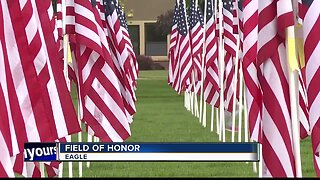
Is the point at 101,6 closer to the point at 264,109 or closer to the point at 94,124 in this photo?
the point at 94,124

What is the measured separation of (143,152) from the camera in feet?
27.0

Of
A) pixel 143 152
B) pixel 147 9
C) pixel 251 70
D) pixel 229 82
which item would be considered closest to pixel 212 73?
pixel 229 82

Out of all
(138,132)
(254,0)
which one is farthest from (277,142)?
(138,132)

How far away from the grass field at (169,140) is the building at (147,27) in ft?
169

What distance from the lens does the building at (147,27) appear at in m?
90.9

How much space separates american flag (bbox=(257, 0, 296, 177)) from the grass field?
6.17 meters

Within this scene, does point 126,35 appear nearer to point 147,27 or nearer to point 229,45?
point 229,45

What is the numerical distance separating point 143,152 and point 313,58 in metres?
1.56

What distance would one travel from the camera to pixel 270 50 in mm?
7984

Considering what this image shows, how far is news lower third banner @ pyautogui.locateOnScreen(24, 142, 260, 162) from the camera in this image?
26.8 feet

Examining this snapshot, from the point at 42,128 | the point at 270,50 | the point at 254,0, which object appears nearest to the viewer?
the point at 270,50

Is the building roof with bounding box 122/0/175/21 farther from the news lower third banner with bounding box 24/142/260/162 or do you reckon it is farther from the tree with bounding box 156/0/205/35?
the news lower third banner with bounding box 24/142/260/162

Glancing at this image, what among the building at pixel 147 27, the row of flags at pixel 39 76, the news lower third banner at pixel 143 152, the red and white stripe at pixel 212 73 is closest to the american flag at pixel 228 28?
the red and white stripe at pixel 212 73

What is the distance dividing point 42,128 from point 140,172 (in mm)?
6360
